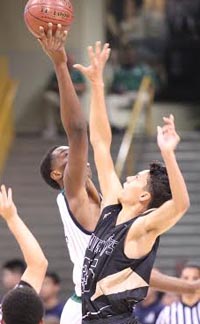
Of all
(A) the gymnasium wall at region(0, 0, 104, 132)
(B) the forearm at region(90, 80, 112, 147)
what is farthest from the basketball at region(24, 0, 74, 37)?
(A) the gymnasium wall at region(0, 0, 104, 132)

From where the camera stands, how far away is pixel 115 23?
1838cm

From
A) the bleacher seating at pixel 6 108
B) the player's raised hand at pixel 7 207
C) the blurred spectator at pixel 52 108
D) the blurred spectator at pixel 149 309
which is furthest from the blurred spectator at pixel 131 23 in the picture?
the player's raised hand at pixel 7 207

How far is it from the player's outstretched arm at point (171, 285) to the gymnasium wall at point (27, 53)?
9.69 metres

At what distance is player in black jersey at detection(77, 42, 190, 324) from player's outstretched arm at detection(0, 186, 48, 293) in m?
0.21

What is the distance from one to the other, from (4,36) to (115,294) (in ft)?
36.5

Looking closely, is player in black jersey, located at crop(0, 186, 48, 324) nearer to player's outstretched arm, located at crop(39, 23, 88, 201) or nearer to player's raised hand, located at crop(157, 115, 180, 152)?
player's outstretched arm, located at crop(39, 23, 88, 201)

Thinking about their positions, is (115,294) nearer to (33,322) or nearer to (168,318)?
(33,322)

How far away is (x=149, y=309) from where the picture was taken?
9539 mm

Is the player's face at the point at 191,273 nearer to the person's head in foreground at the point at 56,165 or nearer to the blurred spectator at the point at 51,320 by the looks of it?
the blurred spectator at the point at 51,320

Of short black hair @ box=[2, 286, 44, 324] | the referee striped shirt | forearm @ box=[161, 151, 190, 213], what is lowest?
the referee striped shirt

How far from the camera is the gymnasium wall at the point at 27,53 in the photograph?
15.6m

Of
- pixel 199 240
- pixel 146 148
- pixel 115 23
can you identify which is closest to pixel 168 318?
pixel 199 240

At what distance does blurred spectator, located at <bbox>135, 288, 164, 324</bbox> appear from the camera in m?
9.45

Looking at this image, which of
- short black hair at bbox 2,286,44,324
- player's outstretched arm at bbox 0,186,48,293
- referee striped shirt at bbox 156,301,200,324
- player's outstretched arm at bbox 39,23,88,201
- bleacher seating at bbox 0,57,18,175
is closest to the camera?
short black hair at bbox 2,286,44,324
